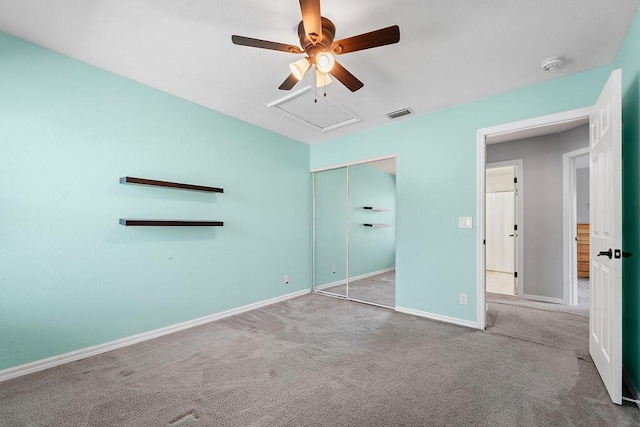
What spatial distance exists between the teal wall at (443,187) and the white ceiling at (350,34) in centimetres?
20

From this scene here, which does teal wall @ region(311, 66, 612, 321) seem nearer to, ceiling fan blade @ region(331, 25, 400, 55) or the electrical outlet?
the electrical outlet

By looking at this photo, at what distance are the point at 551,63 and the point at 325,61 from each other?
197 centimetres

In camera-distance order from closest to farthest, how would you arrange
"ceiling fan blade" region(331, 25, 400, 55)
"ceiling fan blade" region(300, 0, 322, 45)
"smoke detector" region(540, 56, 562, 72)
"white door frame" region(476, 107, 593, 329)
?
"ceiling fan blade" region(300, 0, 322, 45) < "ceiling fan blade" region(331, 25, 400, 55) < "smoke detector" region(540, 56, 562, 72) < "white door frame" region(476, 107, 593, 329)

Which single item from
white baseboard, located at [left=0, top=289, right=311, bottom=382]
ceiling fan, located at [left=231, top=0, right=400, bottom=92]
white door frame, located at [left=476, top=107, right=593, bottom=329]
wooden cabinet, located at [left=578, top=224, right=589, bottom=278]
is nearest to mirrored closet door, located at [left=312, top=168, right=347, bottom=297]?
white baseboard, located at [left=0, top=289, right=311, bottom=382]

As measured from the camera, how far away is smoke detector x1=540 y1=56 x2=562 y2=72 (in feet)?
7.18

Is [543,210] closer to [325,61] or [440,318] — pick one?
[440,318]

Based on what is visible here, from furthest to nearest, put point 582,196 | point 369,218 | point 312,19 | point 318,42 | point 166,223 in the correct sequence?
1. point 582,196
2. point 369,218
3. point 166,223
4. point 318,42
5. point 312,19

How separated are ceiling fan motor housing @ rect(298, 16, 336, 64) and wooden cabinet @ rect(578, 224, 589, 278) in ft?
22.3

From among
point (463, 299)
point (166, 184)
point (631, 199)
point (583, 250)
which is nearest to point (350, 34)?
point (166, 184)

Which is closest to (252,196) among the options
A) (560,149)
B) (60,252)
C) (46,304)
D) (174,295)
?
(174,295)

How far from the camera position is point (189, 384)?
1.92 m

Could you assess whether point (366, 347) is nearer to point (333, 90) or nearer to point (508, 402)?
point (508, 402)

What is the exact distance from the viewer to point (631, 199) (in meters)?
1.85

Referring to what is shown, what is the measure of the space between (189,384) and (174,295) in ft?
3.82
